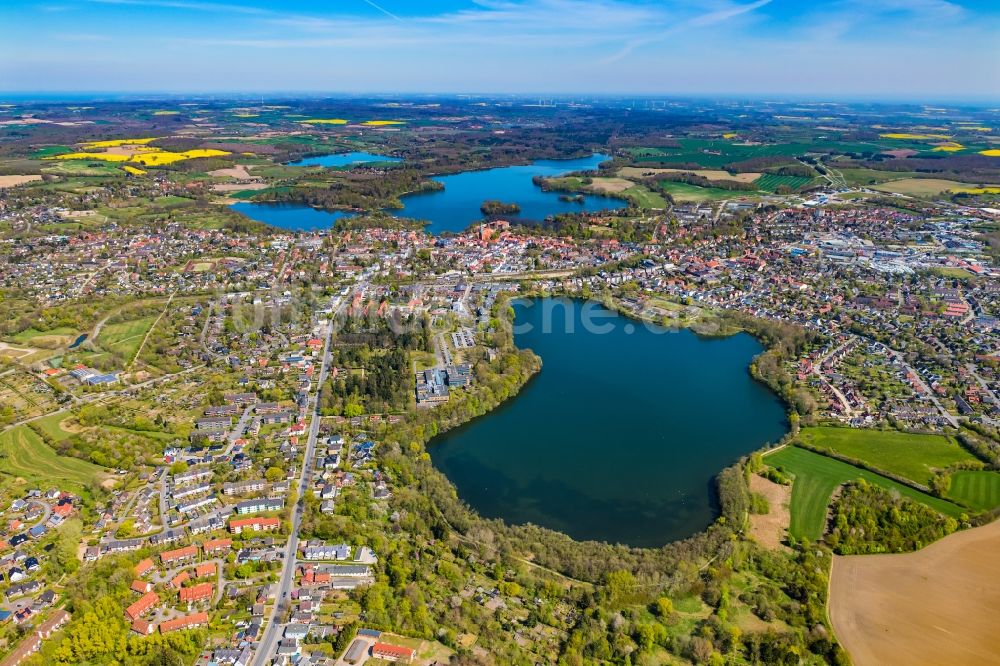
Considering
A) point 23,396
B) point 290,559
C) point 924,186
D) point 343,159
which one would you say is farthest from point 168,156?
point 924,186

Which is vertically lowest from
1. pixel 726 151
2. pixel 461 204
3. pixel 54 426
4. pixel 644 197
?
pixel 54 426

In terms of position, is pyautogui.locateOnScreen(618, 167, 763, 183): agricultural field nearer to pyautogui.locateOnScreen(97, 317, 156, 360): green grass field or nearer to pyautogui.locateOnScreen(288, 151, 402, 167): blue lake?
pyautogui.locateOnScreen(288, 151, 402, 167): blue lake

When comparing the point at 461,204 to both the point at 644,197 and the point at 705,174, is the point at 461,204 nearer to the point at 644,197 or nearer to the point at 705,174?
the point at 644,197

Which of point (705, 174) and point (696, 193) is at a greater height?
point (705, 174)

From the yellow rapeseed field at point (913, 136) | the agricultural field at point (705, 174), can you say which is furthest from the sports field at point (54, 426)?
the yellow rapeseed field at point (913, 136)

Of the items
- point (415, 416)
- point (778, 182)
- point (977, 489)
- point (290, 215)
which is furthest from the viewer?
point (778, 182)

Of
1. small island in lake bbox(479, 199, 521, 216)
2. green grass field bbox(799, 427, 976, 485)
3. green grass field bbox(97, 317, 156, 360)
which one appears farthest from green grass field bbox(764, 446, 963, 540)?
small island in lake bbox(479, 199, 521, 216)

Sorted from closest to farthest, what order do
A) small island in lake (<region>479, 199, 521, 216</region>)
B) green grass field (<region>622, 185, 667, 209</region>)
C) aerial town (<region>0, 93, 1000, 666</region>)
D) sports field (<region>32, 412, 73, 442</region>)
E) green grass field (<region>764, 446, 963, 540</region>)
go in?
aerial town (<region>0, 93, 1000, 666</region>)
green grass field (<region>764, 446, 963, 540</region>)
sports field (<region>32, 412, 73, 442</region>)
small island in lake (<region>479, 199, 521, 216</region>)
green grass field (<region>622, 185, 667, 209</region>)
